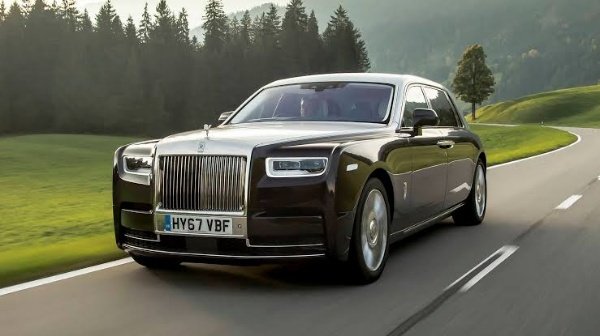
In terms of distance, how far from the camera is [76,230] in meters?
10.3

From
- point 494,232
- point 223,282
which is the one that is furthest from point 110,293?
point 494,232

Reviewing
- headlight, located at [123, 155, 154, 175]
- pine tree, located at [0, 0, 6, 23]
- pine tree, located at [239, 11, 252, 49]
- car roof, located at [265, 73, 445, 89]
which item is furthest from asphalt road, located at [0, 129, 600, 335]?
pine tree, located at [239, 11, 252, 49]

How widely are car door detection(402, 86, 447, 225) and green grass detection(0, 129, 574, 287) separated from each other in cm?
279

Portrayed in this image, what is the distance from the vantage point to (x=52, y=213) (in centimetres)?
1347

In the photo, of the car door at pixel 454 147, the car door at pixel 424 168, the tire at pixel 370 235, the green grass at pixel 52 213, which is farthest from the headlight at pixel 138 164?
the car door at pixel 454 147

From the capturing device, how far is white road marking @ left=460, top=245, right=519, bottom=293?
19.1ft

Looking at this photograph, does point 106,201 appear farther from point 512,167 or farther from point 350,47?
point 350,47

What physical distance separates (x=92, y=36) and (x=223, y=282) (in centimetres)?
9544

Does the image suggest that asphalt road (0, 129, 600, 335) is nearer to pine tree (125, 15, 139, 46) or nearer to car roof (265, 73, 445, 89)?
car roof (265, 73, 445, 89)

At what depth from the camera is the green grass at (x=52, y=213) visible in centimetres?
673

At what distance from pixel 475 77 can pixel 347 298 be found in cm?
10803

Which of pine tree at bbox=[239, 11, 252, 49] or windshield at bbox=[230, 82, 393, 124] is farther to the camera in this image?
pine tree at bbox=[239, 11, 252, 49]

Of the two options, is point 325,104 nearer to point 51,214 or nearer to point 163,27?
point 51,214

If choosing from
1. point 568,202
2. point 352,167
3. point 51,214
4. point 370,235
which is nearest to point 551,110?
point 568,202
